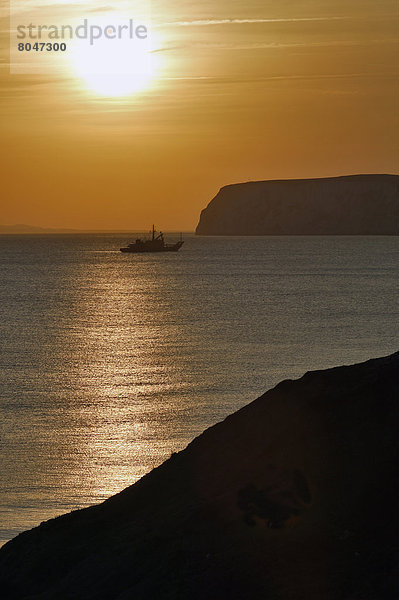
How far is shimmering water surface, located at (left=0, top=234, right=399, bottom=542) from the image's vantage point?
22641 mm

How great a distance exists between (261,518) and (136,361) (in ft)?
112

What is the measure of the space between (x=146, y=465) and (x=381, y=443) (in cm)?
1282

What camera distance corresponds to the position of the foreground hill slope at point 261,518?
9.11 m

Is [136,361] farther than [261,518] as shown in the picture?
Yes

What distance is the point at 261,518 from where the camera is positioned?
9.70m

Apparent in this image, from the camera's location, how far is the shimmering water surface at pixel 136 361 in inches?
891

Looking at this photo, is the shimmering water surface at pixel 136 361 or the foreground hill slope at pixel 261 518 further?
the shimmering water surface at pixel 136 361

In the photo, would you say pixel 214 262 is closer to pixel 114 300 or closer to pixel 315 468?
pixel 114 300

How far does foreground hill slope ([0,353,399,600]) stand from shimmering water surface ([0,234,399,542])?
22.8 feet

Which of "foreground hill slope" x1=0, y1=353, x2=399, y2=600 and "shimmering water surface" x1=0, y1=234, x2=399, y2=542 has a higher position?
"foreground hill slope" x1=0, y1=353, x2=399, y2=600

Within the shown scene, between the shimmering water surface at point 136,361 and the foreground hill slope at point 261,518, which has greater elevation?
the foreground hill slope at point 261,518

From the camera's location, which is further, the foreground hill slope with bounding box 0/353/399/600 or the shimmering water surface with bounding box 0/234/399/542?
the shimmering water surface with bounding box 0/234/399/542

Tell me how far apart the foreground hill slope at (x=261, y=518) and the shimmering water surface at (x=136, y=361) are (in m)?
6.93

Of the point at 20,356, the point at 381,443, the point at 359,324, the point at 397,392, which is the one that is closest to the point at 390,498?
the point at 381,443
